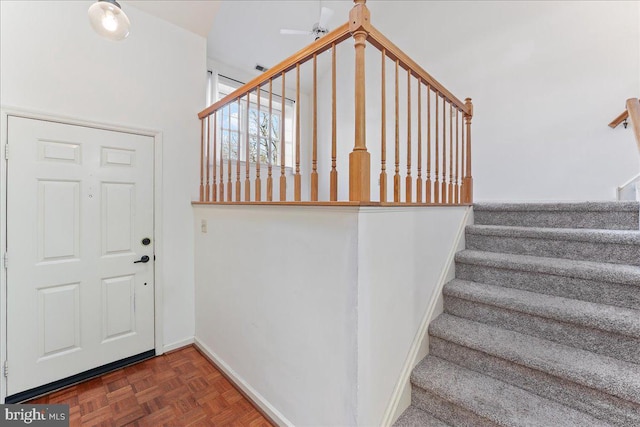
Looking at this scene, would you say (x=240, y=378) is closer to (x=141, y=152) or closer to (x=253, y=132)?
(x=141, y=152)

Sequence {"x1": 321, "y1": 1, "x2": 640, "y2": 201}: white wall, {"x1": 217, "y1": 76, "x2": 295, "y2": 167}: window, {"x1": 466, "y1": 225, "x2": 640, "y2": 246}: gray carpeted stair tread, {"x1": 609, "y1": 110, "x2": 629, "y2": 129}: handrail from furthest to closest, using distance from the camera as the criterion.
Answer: {"x1": 217, "y1": 76, "x2": 295, "y2": 167}: window, {"x1": 321, "y1": 1, "x2": 640, "y2": 201}: white wall, {"x1": 609, "y1": 110, "x2": 629, "y2": 129}: handrail, {"x1": 466, "y1": 225, "x2": 640, "y2": 246}: gray carpeted stair tread

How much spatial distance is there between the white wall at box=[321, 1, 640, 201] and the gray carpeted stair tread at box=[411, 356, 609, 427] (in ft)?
7.91

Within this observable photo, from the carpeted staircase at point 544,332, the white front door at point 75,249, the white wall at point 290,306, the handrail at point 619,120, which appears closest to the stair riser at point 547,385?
the carpeted staircase at point 544,332

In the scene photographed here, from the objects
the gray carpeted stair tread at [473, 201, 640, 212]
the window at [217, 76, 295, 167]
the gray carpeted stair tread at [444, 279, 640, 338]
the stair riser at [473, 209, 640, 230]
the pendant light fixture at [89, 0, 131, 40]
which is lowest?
the gray carpeted stair tread at [444, 279, 640, 338]

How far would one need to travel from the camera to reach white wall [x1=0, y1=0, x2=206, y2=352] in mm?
1873

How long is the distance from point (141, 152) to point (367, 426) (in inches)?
99.7

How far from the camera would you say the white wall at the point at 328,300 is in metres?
1.27

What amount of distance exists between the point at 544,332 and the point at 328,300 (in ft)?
4.03

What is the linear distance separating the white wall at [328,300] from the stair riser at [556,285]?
242 millimetres

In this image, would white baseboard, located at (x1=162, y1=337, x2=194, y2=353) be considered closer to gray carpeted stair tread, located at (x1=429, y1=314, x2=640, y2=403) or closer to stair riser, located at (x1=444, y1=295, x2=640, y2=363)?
gray carpeted stair tread, located at (x1=429, y1=314, x2=640, y2=403)

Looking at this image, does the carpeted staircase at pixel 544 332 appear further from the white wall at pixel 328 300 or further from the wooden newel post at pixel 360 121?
the wooden newel post at pixel 360 121

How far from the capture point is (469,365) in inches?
61.6

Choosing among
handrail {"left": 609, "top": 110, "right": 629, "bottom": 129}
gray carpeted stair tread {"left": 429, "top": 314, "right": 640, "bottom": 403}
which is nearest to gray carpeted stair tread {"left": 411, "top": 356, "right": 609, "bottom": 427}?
gray carpeted stair tread {"left": 429, "top": 314, "right": 640, "bottom": 403}

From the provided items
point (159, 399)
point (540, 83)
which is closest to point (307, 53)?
point (159, 399)
